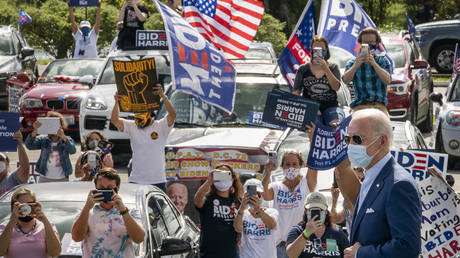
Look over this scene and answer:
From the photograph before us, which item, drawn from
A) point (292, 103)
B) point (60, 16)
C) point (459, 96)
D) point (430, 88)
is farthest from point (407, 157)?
point (60, 16)

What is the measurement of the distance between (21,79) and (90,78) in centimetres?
258

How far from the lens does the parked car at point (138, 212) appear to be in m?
7.53

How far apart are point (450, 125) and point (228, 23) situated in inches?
170

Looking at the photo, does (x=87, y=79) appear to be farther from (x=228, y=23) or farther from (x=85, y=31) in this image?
(x=228, y=23)

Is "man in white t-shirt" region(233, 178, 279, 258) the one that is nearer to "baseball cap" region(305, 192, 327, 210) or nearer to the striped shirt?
"baseball cap" region(305, 192, 327, 210)

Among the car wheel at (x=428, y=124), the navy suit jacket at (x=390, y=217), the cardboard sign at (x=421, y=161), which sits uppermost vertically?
the navy suit jacket at (x=390, y=217)

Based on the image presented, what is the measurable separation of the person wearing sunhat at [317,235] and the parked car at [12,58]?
13.8 m

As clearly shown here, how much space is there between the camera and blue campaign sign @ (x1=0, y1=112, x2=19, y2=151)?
10.6 m

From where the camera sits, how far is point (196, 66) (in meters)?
9.91

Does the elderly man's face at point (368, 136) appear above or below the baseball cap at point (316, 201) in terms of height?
above

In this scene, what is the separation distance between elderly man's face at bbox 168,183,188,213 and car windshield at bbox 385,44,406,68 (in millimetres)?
8587

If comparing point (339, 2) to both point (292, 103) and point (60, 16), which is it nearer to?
point (292, 103)

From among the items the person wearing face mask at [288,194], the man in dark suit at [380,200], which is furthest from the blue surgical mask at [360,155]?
the person wearing face mask at [288,194]

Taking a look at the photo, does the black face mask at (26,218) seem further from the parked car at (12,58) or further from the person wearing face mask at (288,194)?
the parked car at (12,58)
